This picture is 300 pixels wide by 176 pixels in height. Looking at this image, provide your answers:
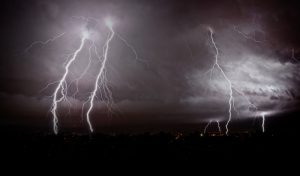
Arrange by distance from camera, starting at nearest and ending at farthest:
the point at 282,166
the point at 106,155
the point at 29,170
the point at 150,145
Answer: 1. the point at 282,166
2. the point at 29,170
3. the point at 106,155
4. the point at 150,145

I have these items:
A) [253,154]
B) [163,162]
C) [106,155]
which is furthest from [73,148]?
[253,154]

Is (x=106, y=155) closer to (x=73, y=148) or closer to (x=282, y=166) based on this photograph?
(x=73, y=148)

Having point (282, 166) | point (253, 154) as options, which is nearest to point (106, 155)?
point (253, 154)

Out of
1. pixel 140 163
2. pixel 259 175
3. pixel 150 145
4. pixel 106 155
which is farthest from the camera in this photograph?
pixel 150 145

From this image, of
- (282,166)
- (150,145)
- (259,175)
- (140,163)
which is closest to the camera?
(259,175)

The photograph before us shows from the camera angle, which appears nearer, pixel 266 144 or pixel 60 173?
pixel 60 173

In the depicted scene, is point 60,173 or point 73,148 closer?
point 60,173

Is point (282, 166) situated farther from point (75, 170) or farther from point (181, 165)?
point (75, 170)

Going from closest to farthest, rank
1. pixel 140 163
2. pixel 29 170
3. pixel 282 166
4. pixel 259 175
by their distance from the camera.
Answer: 1. pixel 259 175
2. pixel 282 166
3. pixel 29 170
4. pixel 140 163
